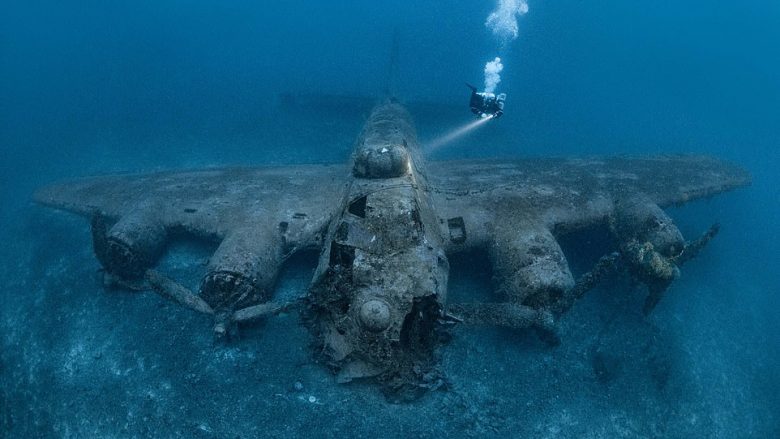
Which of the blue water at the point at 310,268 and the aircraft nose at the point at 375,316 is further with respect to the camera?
the blue water at the point at 310,268

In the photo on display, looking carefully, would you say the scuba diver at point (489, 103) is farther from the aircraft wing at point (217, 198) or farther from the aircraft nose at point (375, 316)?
the aircraft nose at point (375, 316)

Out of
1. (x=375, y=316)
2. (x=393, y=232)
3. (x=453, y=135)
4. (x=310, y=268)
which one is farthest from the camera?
(x=453, y=135)

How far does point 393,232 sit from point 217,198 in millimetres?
7048

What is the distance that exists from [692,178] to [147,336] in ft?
60.1

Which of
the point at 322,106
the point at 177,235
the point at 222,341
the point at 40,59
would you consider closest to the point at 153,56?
the point at 40,59

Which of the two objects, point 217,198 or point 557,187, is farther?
point 557,187

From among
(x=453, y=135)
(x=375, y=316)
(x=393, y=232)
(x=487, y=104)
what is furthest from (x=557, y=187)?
(x=453, y=135)

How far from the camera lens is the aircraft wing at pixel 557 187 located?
36.0 feet

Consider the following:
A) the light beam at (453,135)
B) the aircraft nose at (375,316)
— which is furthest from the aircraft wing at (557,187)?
A: the light beam at (453,135)

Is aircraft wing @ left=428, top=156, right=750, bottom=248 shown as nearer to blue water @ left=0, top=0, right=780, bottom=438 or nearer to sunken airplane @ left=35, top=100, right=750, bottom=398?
sunken airplane @ left=35, top=100, right=750, bottom=398

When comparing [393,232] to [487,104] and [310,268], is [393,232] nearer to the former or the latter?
[310,268]

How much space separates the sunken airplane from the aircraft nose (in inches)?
0.8

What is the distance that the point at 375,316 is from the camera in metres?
6.62

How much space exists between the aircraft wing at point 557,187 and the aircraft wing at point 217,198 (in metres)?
3.76
